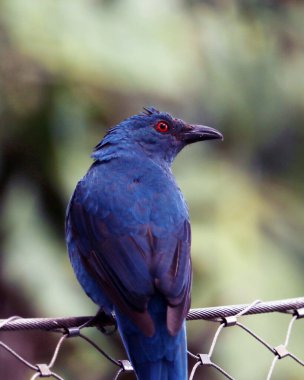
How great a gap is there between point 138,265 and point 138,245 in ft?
0.54

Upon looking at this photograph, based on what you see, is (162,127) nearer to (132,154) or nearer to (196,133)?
(196,133)

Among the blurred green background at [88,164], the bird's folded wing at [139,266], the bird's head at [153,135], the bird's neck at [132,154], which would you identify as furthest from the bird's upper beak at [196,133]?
the blurred green background at [88,164]

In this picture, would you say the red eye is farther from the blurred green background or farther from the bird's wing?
the blurred green background

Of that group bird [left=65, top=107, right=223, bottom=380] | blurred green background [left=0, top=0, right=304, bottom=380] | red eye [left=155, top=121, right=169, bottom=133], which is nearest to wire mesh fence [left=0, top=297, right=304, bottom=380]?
bird [left=65, top=107, right=223, bottom=380]

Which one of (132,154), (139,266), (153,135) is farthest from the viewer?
(153,135)

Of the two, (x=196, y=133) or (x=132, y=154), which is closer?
(x=132, y=154)

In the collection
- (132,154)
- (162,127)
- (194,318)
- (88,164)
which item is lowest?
Answer: (194,318)

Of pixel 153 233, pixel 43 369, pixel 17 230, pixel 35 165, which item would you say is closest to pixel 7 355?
pixel 17 230

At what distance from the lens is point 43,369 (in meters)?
3.38

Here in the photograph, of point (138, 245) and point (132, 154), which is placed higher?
point (132, 154)

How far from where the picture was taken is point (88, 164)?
22.6 ft

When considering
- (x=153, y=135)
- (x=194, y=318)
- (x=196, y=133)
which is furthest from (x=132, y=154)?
(x=194, y=318)

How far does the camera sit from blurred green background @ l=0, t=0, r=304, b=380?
21.5ft

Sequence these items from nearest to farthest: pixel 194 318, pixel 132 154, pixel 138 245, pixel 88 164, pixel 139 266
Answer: pixel 194 318 < pixel 139 266 < pixel 138 245 < pixel 132 154 < pixel 88 164
